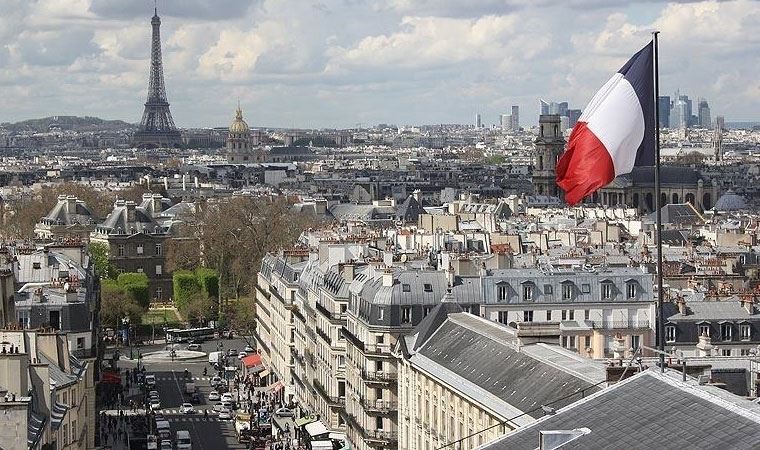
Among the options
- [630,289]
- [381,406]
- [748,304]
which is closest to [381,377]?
[381,406]

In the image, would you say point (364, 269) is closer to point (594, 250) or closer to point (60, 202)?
point (594, 250)

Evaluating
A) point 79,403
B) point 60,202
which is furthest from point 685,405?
point 60,202

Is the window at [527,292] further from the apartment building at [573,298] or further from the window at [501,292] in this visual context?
the window at [501,292]

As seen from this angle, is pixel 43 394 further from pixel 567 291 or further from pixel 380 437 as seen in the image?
pixel 567 291

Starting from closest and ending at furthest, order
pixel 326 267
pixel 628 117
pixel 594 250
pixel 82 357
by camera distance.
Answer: pixel 628 117 → pixel 82 357 → pixel 326 267 → pixel 594 250

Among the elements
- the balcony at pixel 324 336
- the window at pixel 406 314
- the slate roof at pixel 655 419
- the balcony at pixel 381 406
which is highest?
the slate roof at pixel 655 419

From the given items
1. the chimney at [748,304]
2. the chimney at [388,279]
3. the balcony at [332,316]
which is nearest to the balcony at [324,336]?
the balcony at [332,316]
